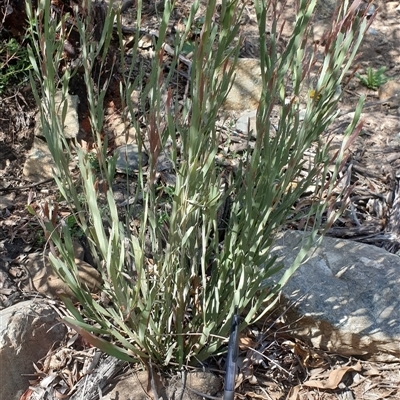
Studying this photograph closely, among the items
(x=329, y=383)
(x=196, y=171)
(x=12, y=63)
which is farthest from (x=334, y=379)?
(x=12, y=63)

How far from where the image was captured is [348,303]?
2.09 m

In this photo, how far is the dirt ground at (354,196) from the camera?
78.8 inches

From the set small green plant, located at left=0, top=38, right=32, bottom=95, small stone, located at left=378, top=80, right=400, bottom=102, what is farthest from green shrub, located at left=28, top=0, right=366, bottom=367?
small stone, located at left=378, top=80, right=400, bottom=102

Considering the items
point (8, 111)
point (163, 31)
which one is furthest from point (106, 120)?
point (163, 31)

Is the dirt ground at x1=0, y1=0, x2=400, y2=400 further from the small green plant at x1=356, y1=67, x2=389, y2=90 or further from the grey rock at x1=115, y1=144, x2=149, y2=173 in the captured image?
the grey rock at x1=115, y1=144, x2=149, y2=173

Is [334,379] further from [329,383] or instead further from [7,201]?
[7,201]

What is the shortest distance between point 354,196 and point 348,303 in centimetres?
83

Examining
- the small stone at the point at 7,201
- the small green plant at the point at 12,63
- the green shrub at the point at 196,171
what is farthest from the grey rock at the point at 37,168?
the green shrub at the point at 196,171

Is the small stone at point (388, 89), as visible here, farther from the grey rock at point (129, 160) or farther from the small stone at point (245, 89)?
the grey rock at point (129, 160)

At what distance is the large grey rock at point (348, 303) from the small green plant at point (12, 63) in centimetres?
170

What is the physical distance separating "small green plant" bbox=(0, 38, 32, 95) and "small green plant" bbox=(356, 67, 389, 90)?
2060 millimetres

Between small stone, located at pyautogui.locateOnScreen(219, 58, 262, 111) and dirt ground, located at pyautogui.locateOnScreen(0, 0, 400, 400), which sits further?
small stone, located at pyautogui.locateOnScreen(219, 58, 262, 111)

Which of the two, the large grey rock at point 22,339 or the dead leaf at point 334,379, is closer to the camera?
the large grey rock at point 22,339

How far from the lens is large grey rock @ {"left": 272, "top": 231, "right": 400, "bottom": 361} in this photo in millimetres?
2025
